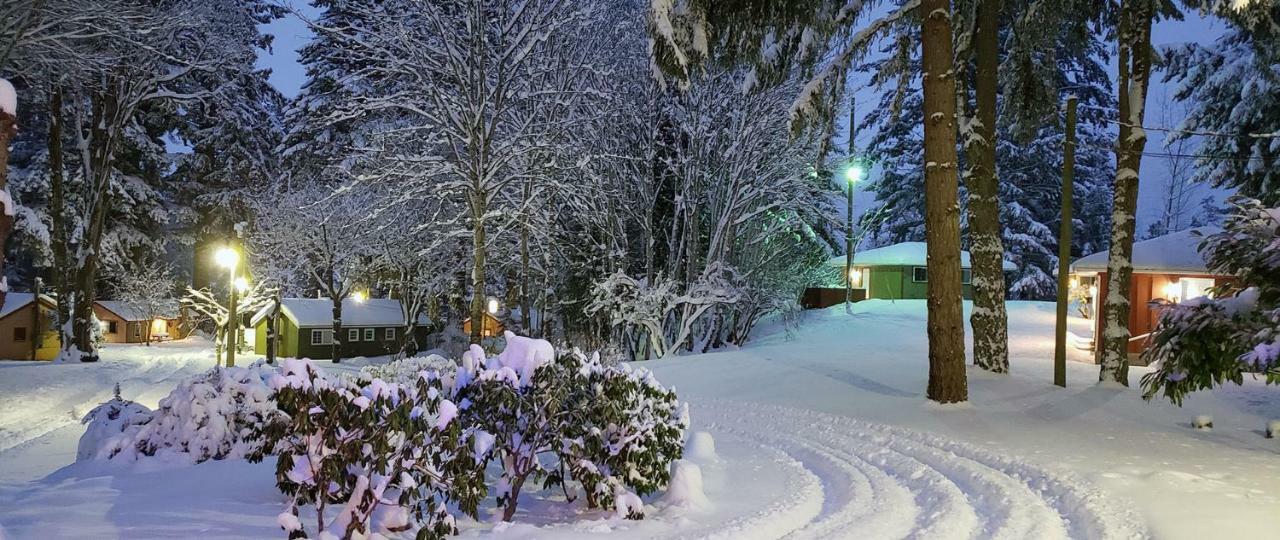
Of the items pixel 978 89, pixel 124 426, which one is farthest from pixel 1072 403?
pixel 124 426

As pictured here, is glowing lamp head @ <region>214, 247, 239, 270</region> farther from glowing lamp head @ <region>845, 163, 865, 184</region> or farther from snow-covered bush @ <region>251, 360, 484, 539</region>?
glowing lamp head @ <region>845, 163, 865, 184</region>

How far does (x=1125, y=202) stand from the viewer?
438 inches

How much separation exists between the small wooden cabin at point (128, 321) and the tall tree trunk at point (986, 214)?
133 feet

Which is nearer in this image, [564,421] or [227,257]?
[564,421]

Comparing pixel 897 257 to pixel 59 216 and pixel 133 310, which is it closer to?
pixel 59 216

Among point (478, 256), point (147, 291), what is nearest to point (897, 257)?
point (478, 256)

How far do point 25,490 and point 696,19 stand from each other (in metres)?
8.92

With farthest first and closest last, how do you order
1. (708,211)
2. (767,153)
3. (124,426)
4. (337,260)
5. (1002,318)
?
1. (337,260)
2. (708,211)
3. (767,153)
4. (1002,318)
5. (124,426)

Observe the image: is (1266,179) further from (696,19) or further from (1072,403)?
(696,19)

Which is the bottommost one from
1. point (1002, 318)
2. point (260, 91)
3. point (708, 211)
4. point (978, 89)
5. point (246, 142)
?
point (1002, 318)

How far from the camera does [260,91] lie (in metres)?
33.2

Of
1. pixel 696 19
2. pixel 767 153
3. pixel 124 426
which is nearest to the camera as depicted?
pixel 124 426

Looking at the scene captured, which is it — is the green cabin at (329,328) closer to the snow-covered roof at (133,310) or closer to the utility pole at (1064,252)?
the snow-covered roof at (133,310)

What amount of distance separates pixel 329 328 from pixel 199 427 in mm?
28566
